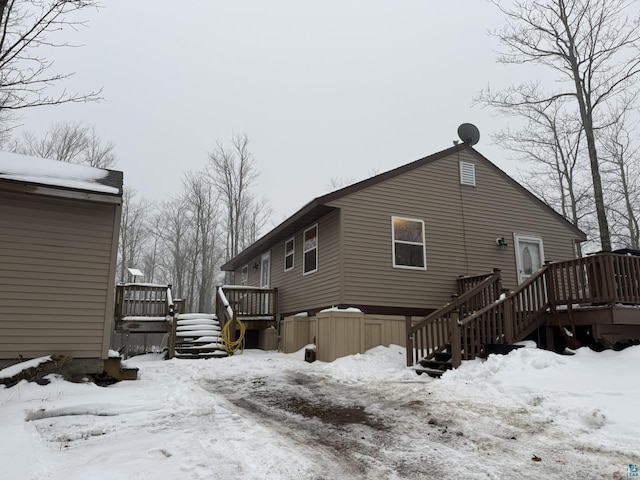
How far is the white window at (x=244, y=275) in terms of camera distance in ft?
67.4

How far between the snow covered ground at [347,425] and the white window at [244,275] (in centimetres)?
1266

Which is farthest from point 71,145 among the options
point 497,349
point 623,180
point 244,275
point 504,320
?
point 623,180

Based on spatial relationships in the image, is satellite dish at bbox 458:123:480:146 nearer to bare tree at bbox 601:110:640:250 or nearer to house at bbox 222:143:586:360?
house at bbox 222:143:586:360

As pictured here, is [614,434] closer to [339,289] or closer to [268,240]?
[339,289]

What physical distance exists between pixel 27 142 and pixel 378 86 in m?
131

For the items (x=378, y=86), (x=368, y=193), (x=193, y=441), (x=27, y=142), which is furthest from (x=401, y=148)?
(x=193, y=441)

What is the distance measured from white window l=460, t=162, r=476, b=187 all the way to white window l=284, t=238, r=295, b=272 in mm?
5705

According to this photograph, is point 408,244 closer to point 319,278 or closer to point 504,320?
point 319,278

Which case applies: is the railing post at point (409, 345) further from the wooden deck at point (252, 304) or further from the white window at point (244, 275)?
the white window at point (244, 275)

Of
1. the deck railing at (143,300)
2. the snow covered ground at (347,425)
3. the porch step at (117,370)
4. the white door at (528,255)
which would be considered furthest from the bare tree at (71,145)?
the white door at (528,255)

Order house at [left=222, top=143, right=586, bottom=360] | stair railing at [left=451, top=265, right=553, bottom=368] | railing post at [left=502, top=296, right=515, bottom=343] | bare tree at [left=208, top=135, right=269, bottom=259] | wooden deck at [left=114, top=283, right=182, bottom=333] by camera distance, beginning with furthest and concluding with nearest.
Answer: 1. bare tree at [left=208, top=135, right=269, bottom=259]
2. wooden deck at [left=114, top=283, right=182, bottom=333]
3. house at [left=222, top=143, right=586, bottom=360]
4. railing post at [left=502, top=296, right=515, bottom=343]
5. stair railing at [left=451, top=265, right=553, bottom=368]

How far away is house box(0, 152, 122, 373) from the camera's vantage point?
280 inches

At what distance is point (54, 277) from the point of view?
24.4 feet

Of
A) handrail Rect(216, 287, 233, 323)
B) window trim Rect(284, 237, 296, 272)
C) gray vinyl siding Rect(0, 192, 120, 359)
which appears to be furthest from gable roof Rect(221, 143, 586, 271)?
gray vinyl siding Rect(0, 192, 120, 359)
